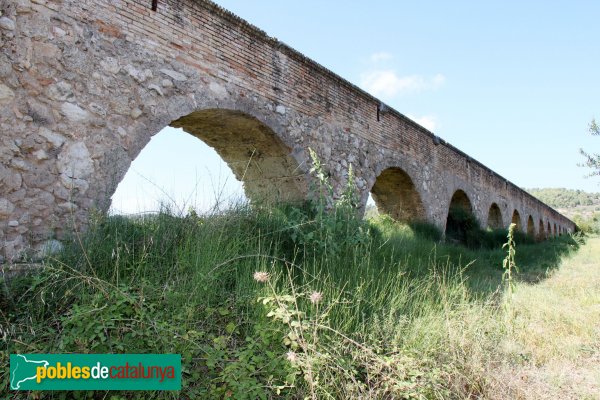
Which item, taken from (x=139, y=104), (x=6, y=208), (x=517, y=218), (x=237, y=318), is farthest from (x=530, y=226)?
(x=6, y=208)

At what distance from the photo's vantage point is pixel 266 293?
2924 mm

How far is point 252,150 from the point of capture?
6078mm

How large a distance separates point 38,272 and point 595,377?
3.96 meters

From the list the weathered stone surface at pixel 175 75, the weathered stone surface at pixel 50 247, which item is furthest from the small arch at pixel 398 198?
the weathered stone surface at pixel 50 247

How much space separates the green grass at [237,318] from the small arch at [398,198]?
5.32 m

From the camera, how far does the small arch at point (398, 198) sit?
904cm

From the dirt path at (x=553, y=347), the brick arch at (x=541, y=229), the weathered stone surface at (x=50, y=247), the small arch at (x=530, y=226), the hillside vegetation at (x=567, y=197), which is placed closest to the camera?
the dirt path at (x=553, y=347)

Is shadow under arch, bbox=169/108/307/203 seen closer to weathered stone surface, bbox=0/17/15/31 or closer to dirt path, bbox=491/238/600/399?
weathered stone surface, bbox=0/17/15/31

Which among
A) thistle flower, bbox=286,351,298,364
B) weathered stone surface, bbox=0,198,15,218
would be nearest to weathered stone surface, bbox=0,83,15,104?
weathered stone surface, bbox=0,198,15,218

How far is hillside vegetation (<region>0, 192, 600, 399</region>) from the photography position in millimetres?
2326

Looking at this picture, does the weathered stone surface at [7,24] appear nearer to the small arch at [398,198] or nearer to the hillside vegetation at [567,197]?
the small arch at [398,198]

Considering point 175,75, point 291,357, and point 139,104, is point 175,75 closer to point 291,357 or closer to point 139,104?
point 139,104

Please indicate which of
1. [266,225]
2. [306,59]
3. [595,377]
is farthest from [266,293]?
[306,59]

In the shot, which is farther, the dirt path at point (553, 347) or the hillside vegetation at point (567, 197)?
the hillside vegetation at point (567, 197)
